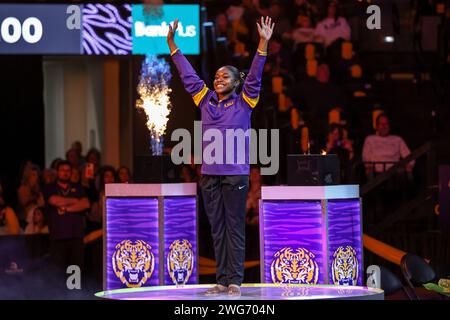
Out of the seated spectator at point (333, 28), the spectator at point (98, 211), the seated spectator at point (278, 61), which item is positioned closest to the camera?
the spectator at point (98, 211)

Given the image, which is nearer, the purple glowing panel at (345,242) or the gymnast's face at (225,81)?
the gymnast's face at (225,81)

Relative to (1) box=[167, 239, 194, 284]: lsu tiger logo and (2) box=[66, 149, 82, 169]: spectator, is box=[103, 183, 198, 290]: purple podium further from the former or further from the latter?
(2) box=[66, 149, 82, 169]: spectator

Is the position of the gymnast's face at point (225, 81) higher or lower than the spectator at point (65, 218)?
higher

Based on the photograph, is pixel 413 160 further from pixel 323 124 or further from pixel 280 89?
pixel 280 89

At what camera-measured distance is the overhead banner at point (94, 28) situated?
1318cm

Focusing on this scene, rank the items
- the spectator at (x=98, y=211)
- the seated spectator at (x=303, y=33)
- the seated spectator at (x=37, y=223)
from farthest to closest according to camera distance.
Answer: the seated spectator at (x=303, y=33)
the spectator at (x=98, y=211)
the seated spectator at (x=37, y=223)

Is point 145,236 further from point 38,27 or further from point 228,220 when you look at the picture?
point 38,27

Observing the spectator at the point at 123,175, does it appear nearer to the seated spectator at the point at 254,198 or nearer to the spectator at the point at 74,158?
the seated spectator at the point at 254,198

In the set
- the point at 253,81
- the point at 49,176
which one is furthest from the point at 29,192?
the point at 253,81

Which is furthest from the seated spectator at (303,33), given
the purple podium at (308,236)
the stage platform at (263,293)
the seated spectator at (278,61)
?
the stage platform at (263,293)

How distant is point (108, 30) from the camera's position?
13617 millimetres

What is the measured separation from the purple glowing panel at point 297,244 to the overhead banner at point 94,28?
3969 mm

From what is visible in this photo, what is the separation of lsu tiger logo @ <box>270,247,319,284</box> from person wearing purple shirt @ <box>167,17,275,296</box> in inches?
37.6

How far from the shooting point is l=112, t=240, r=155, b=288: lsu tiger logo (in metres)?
10.2
